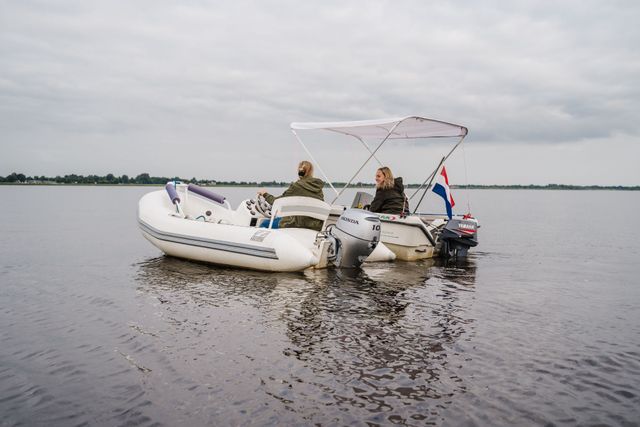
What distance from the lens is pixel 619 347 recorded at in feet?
17.2

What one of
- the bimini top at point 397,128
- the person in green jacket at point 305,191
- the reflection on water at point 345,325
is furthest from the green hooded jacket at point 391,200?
the person in green jacket at point 305,191

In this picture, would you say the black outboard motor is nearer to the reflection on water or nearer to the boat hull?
the reflection on water

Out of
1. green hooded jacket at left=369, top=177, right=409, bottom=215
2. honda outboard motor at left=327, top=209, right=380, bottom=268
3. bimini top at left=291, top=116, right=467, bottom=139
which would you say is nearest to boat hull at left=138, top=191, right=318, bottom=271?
honda outboard motor at left=327, top=209, right=380, bottom=268

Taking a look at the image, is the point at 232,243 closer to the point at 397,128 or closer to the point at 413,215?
the point at 413,215

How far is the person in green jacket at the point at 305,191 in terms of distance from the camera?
9.08 m

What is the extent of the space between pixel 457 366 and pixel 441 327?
4.19ft

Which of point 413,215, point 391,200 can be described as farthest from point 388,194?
point 413,215

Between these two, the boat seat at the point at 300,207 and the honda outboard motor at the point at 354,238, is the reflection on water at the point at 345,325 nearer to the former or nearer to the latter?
the honda outboard motor at the point at 354,238

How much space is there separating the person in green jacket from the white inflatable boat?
0.31ft

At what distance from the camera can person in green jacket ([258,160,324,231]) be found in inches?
357

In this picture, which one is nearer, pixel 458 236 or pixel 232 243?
pixel 232 243

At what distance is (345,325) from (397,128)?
680cm

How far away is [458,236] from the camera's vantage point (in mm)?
11242

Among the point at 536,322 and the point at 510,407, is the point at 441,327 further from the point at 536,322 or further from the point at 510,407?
the point at 510,407
